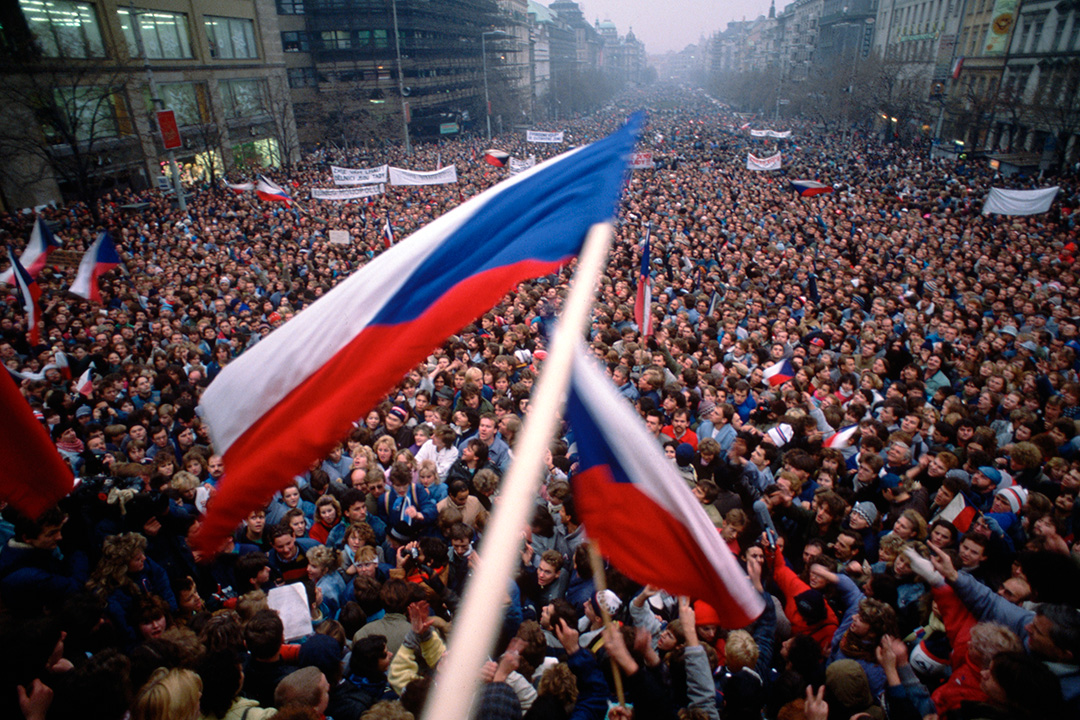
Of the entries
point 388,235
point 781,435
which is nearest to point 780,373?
point 781,435

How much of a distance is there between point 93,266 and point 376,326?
37.4ft

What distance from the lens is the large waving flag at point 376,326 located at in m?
2.46

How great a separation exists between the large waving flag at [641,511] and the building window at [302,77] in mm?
62296

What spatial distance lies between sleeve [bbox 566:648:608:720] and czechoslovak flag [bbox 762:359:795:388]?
621 cm

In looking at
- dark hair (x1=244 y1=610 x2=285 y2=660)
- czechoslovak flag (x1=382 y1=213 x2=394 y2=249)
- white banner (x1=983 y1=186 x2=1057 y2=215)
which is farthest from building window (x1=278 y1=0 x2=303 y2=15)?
dark hair (x1=244 y1=610 x2=285 y2=660)

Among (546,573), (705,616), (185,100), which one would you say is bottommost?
(546,573)

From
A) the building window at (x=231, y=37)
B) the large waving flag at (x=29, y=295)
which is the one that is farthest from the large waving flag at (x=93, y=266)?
the building window at (x=231, y=37)

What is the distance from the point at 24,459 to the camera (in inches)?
133

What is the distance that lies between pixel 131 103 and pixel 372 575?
39214 mm

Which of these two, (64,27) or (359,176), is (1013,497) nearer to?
(359,176)

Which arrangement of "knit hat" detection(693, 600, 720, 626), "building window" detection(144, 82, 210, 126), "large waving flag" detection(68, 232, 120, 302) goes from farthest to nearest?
1. "building window" detection(144, 82, 210, 126)
2. "large waving flag" detection(68, 232, 120, 302)
3. "knit hat" detection(693, 600, 720, 626)

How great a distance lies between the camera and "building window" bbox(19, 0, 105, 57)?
2764 cm

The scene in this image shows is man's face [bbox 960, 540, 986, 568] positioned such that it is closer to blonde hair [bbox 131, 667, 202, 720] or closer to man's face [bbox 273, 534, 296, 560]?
blonde hair [bbox 131, 667, 202, 720]

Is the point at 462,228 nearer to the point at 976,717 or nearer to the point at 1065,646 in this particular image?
the point at 976,717
